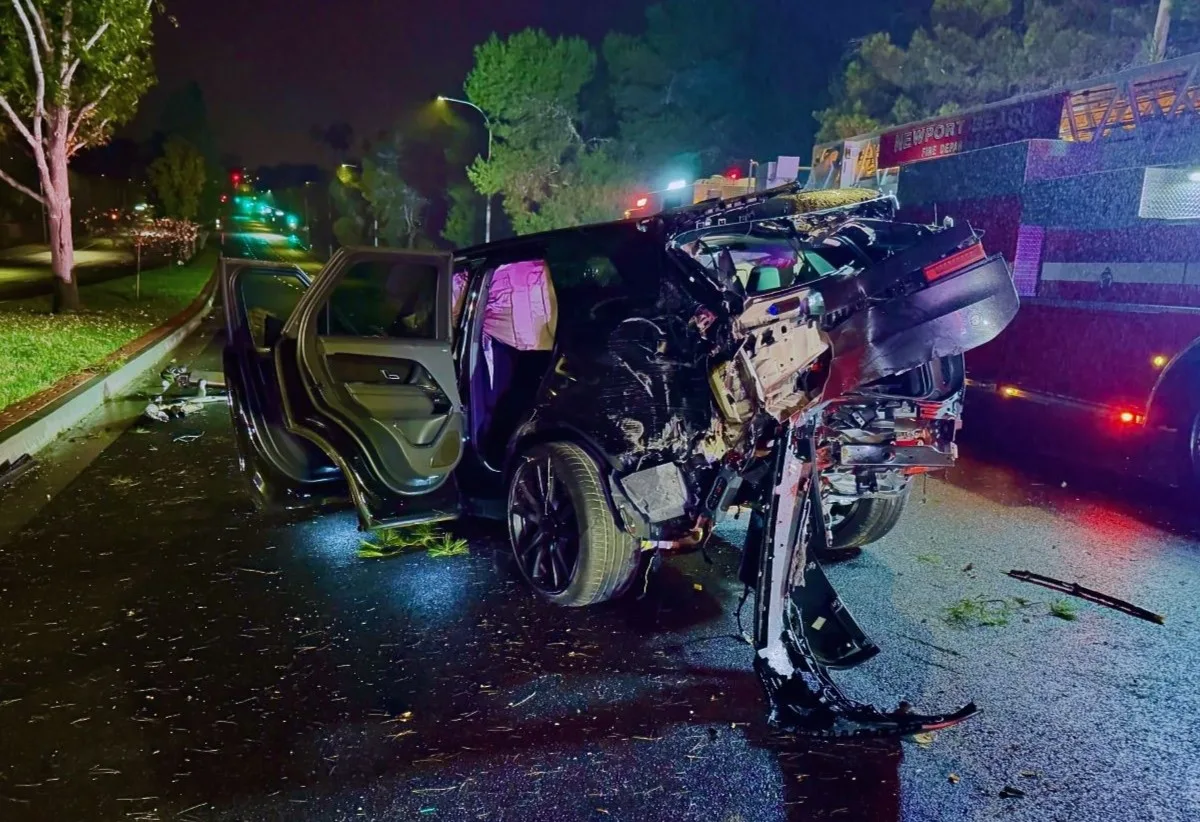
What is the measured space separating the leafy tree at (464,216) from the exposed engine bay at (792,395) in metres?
42.1

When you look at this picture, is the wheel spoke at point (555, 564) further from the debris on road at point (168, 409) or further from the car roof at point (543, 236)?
the debris on road at point (168, 409)

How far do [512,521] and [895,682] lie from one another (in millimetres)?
1972

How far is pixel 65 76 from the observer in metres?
13.3

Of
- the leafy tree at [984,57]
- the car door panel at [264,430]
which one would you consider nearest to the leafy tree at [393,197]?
the leafy tree at [984,57]

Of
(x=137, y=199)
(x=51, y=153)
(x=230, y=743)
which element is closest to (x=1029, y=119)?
(x=230, y=743)

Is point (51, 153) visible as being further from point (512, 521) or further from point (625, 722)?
point (625, 722)

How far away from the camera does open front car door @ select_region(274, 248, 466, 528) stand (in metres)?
4.30

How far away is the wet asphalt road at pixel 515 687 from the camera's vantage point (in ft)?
8.93

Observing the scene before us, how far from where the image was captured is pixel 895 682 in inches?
136

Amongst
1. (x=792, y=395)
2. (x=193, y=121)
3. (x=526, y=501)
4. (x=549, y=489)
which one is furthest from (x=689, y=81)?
(x=193, y=121)

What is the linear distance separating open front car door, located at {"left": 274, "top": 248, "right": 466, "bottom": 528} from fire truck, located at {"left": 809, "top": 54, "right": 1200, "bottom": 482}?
3.65 meters

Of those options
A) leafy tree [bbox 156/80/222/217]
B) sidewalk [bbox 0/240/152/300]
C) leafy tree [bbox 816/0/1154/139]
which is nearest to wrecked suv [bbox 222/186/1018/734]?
sidewalk [bbox 0/240/152/300]

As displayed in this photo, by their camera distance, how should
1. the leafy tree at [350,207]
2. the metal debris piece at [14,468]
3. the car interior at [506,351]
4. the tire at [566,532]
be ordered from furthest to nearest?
the leafy tree at [350,207] → the metal debris piece at [14,468] → the car interior at [506,351] → the tire at [566,532]

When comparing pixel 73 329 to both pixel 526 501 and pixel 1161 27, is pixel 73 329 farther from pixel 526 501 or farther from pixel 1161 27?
pixel 1161 27
